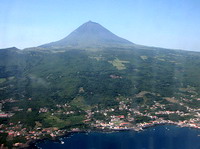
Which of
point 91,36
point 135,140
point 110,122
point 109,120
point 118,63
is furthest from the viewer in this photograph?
point 91,36

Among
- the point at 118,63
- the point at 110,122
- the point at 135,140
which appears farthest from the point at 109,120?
the point at 118,63

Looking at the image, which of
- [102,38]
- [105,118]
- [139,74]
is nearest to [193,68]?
[139,74]

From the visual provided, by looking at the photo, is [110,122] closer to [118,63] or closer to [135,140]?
[135,140]

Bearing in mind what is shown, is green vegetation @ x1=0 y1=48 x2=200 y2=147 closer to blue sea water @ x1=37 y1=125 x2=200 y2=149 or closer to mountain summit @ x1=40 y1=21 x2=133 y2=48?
blue sea water @ x1=37 y1=125 x2=200 y2=149

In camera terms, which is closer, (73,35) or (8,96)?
(8,96)

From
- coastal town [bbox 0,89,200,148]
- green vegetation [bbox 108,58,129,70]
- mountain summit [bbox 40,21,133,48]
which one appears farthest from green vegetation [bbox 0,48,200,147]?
mountain summit [bbox 40,21,133,48]

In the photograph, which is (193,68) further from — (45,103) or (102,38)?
(102,38)
